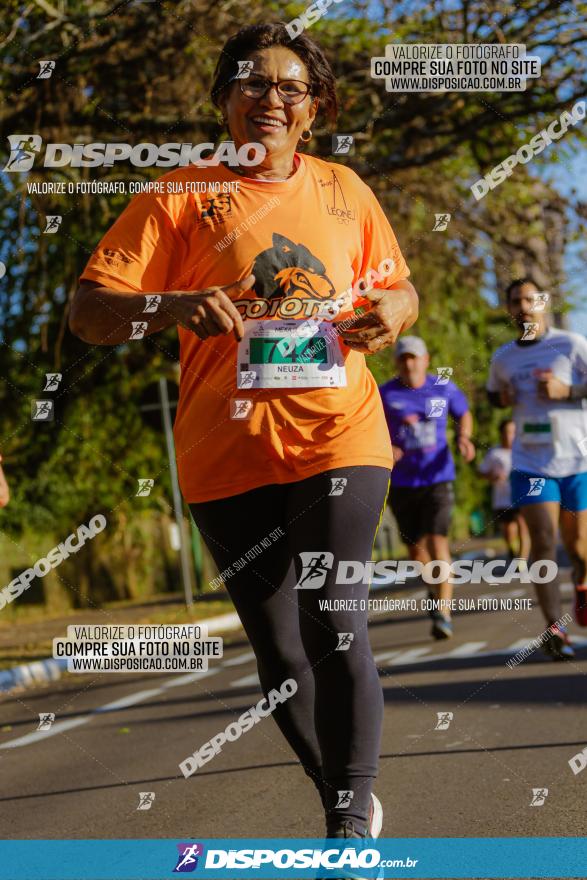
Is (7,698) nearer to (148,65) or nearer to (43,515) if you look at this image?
(148,65)

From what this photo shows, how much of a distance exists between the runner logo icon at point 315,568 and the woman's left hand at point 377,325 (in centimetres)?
50

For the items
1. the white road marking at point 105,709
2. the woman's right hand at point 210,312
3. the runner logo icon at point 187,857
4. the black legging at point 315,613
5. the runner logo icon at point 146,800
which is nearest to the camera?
the woman's right hand at point 210,312

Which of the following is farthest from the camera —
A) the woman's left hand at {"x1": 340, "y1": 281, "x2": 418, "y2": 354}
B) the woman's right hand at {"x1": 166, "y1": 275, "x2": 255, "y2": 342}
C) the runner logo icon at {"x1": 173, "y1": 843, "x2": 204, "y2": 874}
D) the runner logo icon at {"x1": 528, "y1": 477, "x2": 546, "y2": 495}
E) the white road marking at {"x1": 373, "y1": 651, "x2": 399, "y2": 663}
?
the white road marking at {"x1": 373, "y1": 651, "x2": 399, "y2": 663}

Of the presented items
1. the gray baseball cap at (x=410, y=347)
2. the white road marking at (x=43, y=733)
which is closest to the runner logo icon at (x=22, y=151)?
the gray baseball cap at (x=410, y=347)

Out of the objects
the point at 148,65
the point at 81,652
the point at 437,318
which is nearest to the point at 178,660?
the point at 81,652

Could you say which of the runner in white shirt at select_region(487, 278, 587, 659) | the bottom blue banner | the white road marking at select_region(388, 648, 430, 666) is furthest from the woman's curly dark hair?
the white road marking at select_region(388, 648, 430, 666)

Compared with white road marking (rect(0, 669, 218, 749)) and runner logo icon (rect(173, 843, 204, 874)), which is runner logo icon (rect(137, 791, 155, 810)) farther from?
white road marking (rect(0, 669, 218, 749))

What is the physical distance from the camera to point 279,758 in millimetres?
5574

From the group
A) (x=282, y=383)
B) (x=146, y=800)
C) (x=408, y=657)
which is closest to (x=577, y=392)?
(x=408, y=657)

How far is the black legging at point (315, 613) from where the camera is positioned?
3.12 m

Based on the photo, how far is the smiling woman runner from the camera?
320cm

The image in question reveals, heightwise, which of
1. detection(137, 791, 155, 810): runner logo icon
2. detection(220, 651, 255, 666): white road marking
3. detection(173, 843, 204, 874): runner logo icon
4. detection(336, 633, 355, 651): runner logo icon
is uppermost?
detection(336, 633, 355, 651): runner logo icon

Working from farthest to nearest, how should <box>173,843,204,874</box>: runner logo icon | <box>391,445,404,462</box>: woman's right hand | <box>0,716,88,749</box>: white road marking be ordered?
<box>391,445,404,462</box>: woman's right hand
<box>0,716,88,749</box>: white road marking
<box>173,843,204,874</box>: runner logo icon

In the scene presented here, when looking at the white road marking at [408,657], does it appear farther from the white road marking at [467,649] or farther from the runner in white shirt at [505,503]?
the runner in white shirt at [505,503]
